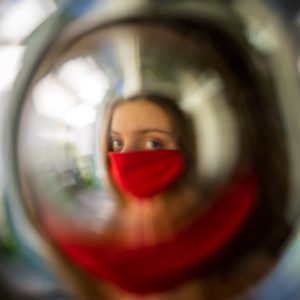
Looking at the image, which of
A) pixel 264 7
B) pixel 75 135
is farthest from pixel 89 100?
pixel 264 7

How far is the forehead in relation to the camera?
45cm

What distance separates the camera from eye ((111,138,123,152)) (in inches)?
17.9

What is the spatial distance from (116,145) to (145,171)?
0.02m

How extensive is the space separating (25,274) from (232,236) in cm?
13

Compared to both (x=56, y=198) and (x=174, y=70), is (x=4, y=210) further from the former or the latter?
(x=174, y=70)

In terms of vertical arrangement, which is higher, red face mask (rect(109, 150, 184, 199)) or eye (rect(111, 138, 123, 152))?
eye (rect(111, 138, 123, 152))

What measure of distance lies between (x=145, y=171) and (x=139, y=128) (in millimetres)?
27

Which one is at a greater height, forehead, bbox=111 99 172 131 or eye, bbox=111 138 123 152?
forehead, bbox=111 99 172 131

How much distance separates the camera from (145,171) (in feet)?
1.48

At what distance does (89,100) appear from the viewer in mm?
458

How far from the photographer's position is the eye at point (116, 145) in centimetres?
45

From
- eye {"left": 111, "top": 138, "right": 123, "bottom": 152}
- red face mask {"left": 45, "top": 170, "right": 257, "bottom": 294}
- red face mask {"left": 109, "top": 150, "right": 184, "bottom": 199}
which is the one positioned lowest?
red face mask {"left": 45, "top": 170, "right": 257, "bottom": 294}

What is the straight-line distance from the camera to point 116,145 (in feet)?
1.49

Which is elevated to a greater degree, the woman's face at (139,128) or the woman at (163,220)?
the woman's face at (139,128)
